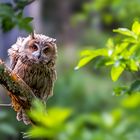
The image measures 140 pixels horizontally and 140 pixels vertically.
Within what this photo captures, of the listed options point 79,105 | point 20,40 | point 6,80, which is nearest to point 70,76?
point 79,105

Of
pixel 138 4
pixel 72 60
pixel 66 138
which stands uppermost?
pixel 72 60

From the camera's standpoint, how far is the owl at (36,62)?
402 cm

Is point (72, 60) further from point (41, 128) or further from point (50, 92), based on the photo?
point (41, 128)

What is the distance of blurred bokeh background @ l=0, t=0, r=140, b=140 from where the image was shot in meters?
1.76

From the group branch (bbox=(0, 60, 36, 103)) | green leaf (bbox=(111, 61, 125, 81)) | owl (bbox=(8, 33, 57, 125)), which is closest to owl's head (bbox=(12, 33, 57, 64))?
owl (bbox=(8, 33, 57, 125))

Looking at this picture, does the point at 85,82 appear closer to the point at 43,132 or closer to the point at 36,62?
the point at 36,62

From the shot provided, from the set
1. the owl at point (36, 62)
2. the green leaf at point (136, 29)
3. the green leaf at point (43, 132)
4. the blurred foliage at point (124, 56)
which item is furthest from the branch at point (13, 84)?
the green leaf at point (43, 132)

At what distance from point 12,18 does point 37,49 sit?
5.39 ft

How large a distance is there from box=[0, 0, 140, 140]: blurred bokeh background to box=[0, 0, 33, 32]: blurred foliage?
18 mm

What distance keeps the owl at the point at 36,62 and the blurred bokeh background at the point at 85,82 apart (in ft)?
0.51

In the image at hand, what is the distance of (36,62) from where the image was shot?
4066 mm

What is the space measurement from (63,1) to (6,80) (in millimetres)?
11692

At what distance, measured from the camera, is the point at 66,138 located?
1.67 meters

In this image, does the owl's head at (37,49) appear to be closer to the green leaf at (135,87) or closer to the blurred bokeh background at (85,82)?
the blurred bokeh background at (85,82)
